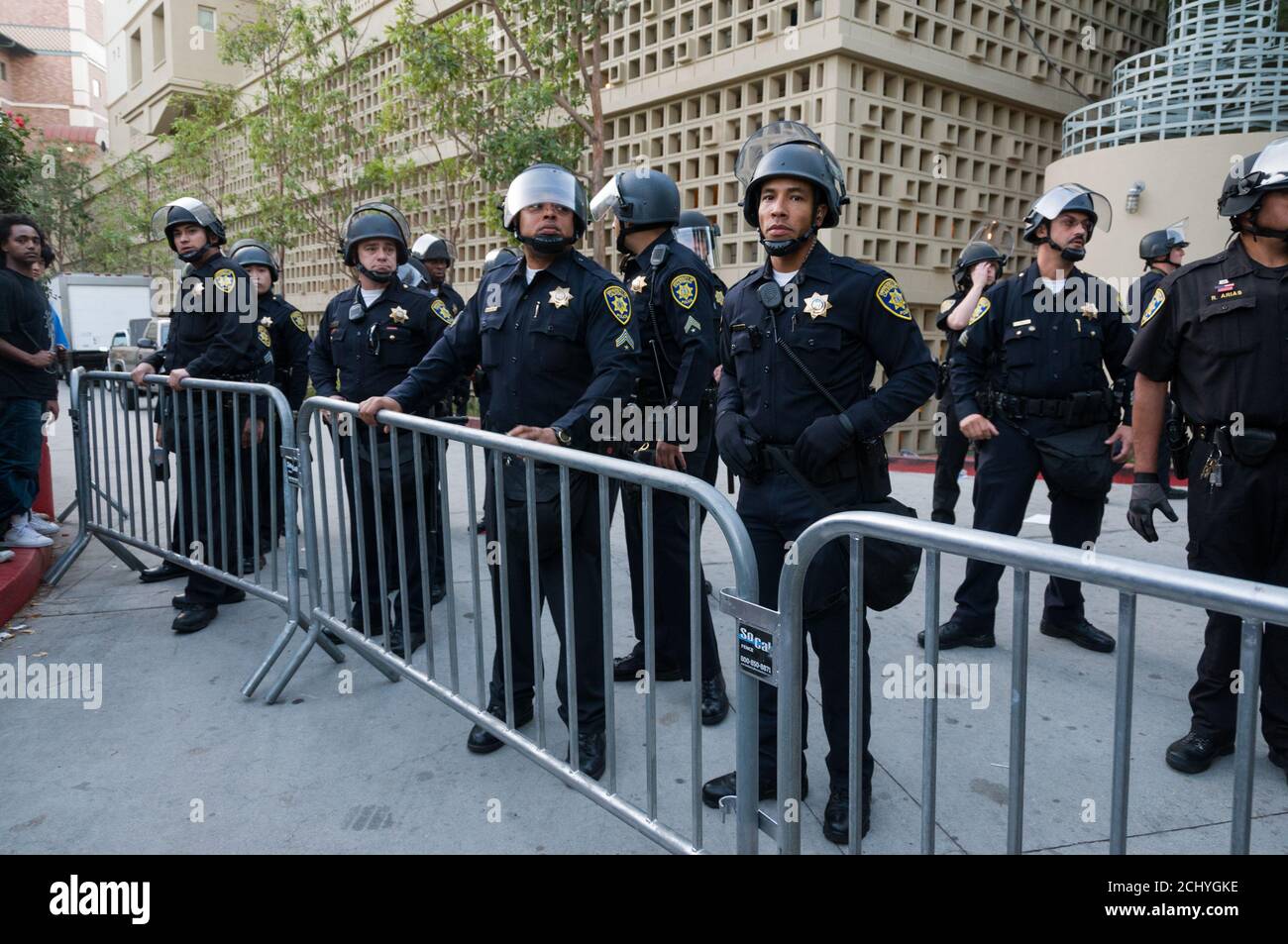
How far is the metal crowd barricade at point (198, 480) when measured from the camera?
3.87 meters

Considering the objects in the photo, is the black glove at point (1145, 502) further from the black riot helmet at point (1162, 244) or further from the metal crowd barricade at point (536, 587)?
the black riot helmet at point (1162, 244)

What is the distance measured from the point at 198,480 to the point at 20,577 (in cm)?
116

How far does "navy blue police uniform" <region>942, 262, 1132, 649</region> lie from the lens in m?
3.99

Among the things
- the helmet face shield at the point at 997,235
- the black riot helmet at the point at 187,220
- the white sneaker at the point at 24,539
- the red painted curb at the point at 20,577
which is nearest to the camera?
the red painted curb at the point at 20,577

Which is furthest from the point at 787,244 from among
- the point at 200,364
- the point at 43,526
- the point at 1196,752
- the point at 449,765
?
the point at 43,526

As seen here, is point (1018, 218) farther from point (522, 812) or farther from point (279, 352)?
point (522, 812)

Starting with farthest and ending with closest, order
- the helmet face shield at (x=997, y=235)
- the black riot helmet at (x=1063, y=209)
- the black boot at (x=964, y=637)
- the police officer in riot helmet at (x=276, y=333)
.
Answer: the helmet face shield at (x=997, y=235) → the police officer in riot helmet at (x=276, y=333) → the black boot at (x=964, y=637) → the black riot helmet at (x=1063, y=209)

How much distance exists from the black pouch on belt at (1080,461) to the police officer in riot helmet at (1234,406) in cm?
76

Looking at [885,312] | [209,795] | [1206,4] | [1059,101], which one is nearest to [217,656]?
[209,795]

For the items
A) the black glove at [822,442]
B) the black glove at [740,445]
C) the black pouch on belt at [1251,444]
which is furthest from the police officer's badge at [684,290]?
the black pouch on belt at [1251,444]

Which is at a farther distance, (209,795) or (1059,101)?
(1059,101)

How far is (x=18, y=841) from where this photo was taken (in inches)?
104

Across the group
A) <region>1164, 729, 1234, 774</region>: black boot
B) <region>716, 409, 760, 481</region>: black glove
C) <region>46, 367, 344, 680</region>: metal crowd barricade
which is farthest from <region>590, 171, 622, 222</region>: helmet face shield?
<region>1164, 729, 1234, 774</region>: black boot

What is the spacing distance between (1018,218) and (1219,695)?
953 centimetres
